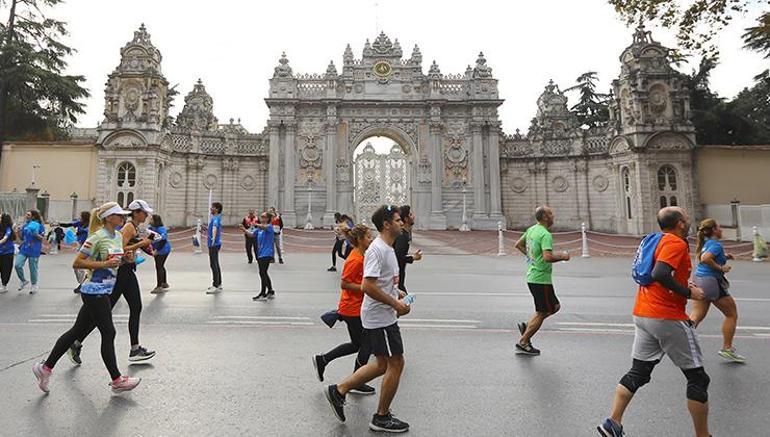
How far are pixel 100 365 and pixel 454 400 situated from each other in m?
4.14

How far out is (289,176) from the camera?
3281cm

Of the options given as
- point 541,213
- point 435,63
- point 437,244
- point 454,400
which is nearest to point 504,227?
point 437,244

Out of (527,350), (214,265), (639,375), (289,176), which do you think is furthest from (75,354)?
(289,176)

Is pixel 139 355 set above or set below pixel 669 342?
below

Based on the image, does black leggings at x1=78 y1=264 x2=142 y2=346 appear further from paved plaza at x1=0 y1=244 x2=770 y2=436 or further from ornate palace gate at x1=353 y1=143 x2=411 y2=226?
ornate palace gate at x1=353 y1=143 x2=411 y2=226

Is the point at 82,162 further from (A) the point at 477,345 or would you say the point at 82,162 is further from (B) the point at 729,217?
(B) the point at 729,217

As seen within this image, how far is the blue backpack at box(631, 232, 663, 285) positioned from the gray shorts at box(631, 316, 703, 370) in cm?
32

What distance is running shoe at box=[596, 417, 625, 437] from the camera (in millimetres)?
3191

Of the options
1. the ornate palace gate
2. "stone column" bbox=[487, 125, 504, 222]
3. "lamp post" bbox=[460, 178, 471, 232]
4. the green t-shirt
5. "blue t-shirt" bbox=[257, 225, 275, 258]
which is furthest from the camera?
the ornate palace gate

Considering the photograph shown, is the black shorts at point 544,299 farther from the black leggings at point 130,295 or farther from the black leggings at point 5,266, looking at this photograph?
the black leggings at point 5,266

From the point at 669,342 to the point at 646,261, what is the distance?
2.07 feet

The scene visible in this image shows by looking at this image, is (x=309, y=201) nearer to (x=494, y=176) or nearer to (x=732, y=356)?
(x=494, y=176)

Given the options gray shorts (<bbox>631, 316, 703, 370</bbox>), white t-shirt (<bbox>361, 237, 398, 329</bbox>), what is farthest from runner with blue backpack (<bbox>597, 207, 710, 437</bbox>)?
white t-shirt (<bbox>361, 237, 398, 329</bbox>)

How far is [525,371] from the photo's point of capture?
491 centimetres
